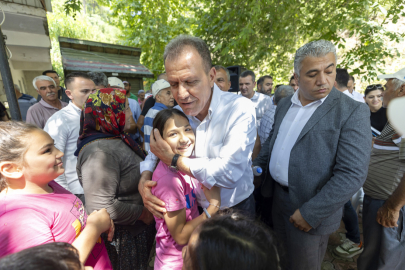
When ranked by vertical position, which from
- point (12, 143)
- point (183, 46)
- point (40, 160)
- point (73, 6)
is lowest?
point (40, 160)

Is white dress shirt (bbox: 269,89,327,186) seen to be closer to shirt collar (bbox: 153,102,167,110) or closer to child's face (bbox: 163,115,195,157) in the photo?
child's face (bbox: 163,115,195,157)

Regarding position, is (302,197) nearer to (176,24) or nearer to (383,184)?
(383,184)

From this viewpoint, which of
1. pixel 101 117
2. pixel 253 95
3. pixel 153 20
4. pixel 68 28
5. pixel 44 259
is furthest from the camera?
pixel 68 28

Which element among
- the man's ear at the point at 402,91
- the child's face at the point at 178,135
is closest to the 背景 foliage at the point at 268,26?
the man's ear at the point at 402,91

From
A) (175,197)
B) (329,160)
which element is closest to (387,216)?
(329,160)

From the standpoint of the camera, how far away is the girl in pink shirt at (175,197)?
133cm

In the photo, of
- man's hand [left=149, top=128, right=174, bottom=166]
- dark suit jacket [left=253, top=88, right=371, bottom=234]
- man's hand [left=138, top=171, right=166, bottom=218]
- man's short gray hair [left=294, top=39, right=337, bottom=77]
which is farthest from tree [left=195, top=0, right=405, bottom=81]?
man's hand [left=138, top=171, right=166, bottom=218]

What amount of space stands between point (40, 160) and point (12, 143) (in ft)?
0.54

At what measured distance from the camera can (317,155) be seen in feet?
5.13

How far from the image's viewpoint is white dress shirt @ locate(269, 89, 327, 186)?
1783 mm

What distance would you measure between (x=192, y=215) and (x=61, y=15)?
20949mm

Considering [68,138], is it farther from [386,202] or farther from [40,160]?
[386,202]

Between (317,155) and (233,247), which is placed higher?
(317,155)

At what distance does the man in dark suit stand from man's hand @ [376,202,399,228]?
49cm
